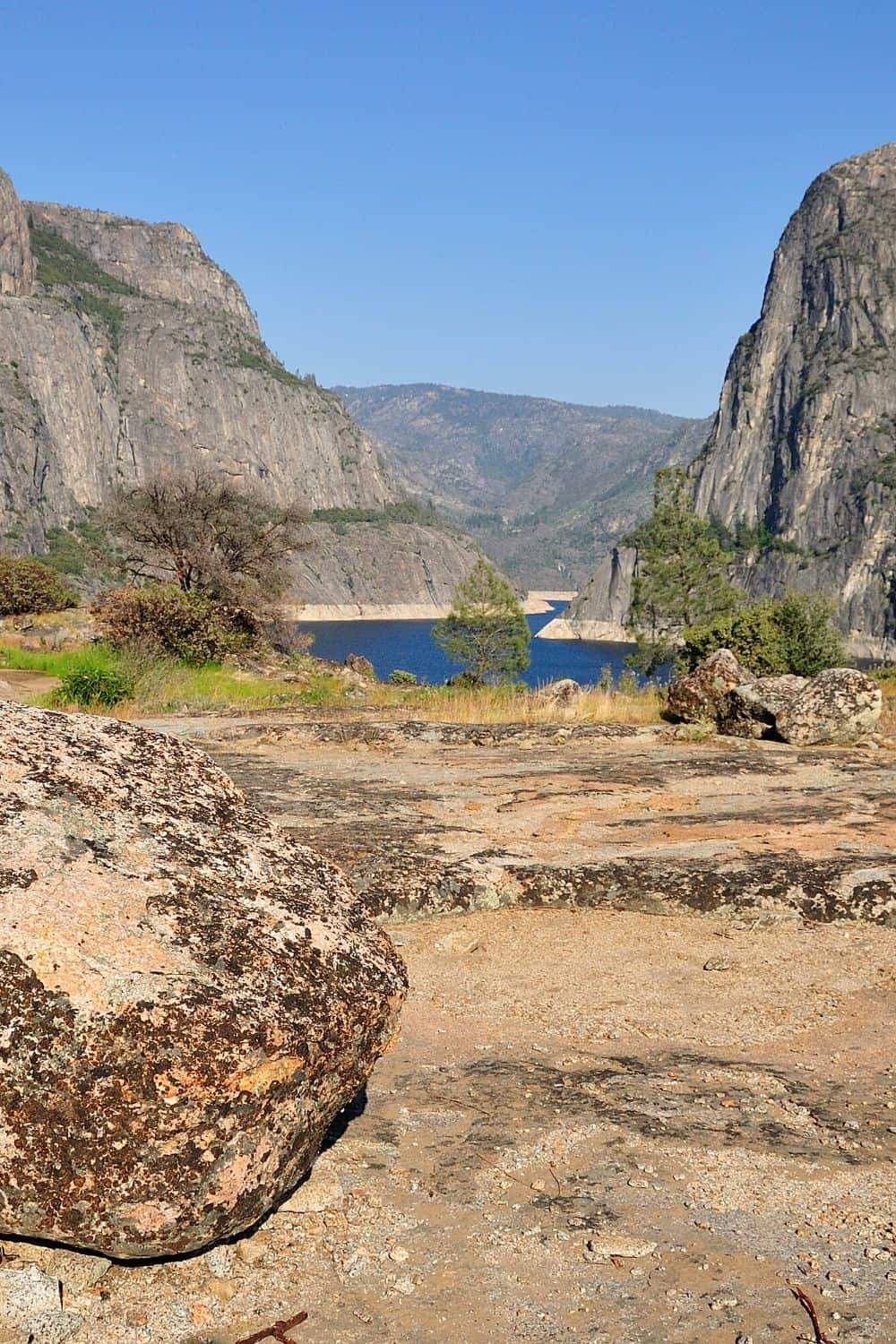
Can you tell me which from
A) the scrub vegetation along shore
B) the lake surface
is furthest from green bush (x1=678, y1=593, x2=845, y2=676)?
the lake surface

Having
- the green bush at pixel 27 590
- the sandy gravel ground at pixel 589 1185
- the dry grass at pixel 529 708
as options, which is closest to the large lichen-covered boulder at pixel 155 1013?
the sandy gravel ground at pixel 589 1185

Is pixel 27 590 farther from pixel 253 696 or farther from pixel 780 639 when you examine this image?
pixel 780 639

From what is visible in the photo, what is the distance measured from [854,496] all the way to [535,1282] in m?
210

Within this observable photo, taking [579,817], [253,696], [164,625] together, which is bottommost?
[253,696]

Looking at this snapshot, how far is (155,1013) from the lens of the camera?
3.16m

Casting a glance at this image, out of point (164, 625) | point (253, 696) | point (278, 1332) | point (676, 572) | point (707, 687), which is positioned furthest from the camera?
point (676, 572)

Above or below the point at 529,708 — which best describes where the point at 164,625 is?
above

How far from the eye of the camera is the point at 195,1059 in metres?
3.13

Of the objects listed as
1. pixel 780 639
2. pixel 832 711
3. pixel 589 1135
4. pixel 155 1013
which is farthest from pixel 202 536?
pixel 155 1013

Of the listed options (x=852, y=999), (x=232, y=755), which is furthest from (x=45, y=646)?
(x=852, y=999)

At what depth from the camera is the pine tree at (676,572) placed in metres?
42.6

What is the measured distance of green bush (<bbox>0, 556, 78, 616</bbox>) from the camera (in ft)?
111

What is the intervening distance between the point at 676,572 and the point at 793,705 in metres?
29.9

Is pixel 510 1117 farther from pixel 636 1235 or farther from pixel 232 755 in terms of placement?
pixel 232 755
